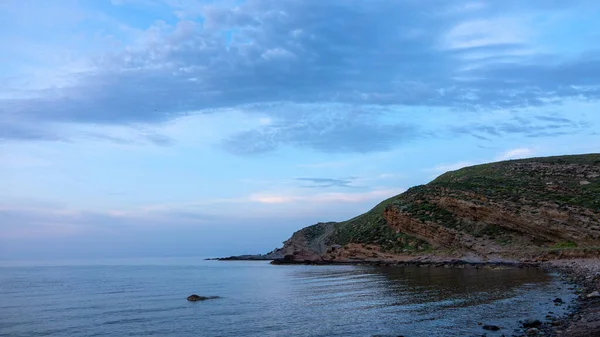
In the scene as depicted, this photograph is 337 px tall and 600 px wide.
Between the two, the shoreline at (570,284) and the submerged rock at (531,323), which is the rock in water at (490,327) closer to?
the shoreline at (570,284)

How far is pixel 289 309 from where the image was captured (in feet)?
95.6

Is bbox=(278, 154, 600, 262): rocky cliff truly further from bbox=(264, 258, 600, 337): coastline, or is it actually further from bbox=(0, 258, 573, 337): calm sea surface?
bbox=(0, 258, 573, 337): calm sea surface

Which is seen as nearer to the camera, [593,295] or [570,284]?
[593,295]

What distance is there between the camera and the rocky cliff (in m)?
59.2

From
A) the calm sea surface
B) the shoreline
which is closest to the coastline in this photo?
the shoreline

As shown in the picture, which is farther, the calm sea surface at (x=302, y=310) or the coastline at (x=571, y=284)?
the calm sea surface at (x=302, y=310)

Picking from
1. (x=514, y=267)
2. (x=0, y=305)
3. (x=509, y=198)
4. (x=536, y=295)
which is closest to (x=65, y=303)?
(x=0, y=305)

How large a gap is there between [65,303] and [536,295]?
31797 mm

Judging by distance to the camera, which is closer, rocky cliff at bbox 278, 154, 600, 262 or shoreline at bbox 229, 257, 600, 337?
shoreline at bbox 229, 257, 600, 337

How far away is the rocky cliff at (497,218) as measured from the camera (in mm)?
59188

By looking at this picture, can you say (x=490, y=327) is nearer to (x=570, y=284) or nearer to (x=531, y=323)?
(x=531, y=323)

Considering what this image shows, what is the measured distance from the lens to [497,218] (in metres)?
68.0

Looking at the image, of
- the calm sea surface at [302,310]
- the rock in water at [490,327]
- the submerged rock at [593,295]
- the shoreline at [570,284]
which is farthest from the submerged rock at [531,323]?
the submerged rock at [593,295]

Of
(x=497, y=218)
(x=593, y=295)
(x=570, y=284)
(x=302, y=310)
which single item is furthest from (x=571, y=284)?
(x=497, y=218)
